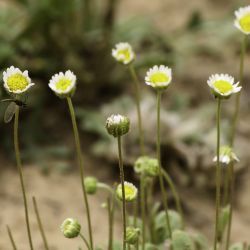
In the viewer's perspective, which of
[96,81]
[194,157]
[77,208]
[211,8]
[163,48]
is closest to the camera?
[77,208]

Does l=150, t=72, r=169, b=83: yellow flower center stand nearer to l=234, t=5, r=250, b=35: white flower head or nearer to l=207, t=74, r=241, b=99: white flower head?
l=207, t=74, r=241, b=99: white flower head

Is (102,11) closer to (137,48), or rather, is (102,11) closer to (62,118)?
(137,48)

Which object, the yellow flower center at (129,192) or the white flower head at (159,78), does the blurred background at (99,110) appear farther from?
the white flower head at (159,78)

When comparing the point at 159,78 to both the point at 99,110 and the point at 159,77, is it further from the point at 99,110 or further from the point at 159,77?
the point at 99,110

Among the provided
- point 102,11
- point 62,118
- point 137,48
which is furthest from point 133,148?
point 102,11

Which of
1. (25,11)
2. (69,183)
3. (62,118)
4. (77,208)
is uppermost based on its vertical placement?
(25,11)

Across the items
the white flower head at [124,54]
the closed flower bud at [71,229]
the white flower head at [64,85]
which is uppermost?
the white flower head at [124,54]

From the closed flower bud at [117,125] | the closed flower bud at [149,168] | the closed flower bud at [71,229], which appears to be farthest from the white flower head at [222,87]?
the closed flower bud at [71,229]
